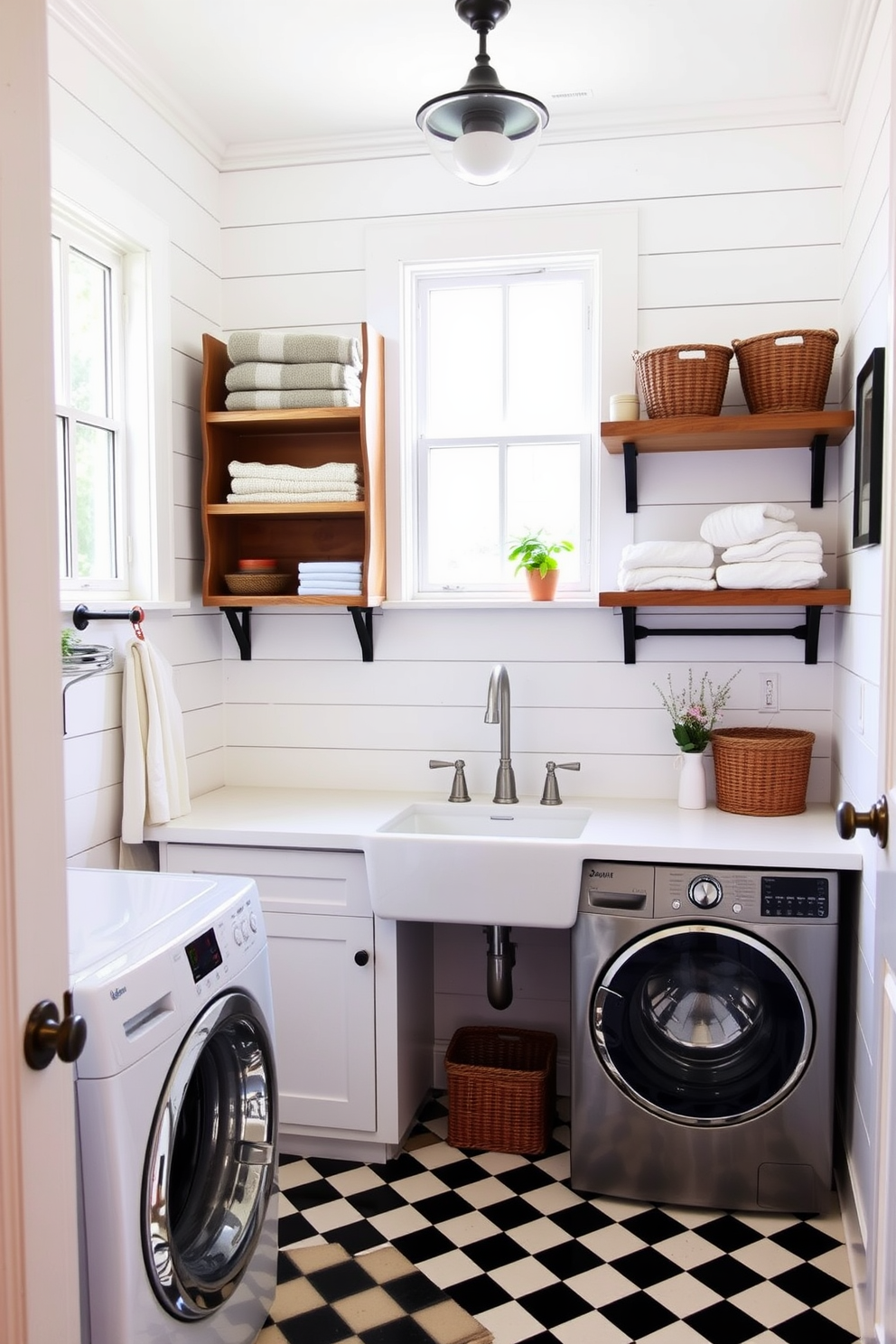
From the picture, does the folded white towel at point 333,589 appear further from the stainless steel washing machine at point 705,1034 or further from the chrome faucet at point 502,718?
the stainless steel washing machine at point 705,1034

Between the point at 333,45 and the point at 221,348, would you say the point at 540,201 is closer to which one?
the point at 333,45

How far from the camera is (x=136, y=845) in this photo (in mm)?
2756

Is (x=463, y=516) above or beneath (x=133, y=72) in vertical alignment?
beneath

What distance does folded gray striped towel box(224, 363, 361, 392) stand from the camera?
2.93m

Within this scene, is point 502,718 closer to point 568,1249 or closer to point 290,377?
point 290,377

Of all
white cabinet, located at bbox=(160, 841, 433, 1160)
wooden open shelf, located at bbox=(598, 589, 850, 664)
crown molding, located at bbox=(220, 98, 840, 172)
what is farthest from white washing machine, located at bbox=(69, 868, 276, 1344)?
crown molding, located at bbox=(220, 98, 840, 172)

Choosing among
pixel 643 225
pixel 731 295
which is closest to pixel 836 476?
pixel 731 295

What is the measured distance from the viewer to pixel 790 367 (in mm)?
2709

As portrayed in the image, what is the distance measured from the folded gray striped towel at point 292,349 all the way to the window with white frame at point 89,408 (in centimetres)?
34

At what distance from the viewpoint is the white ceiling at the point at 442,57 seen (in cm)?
243

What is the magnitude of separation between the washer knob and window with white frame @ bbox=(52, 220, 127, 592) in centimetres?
162

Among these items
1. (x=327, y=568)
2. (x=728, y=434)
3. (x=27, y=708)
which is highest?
(x=728, y=434)

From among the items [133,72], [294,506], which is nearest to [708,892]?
[294,506]

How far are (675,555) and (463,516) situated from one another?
0.72 m
